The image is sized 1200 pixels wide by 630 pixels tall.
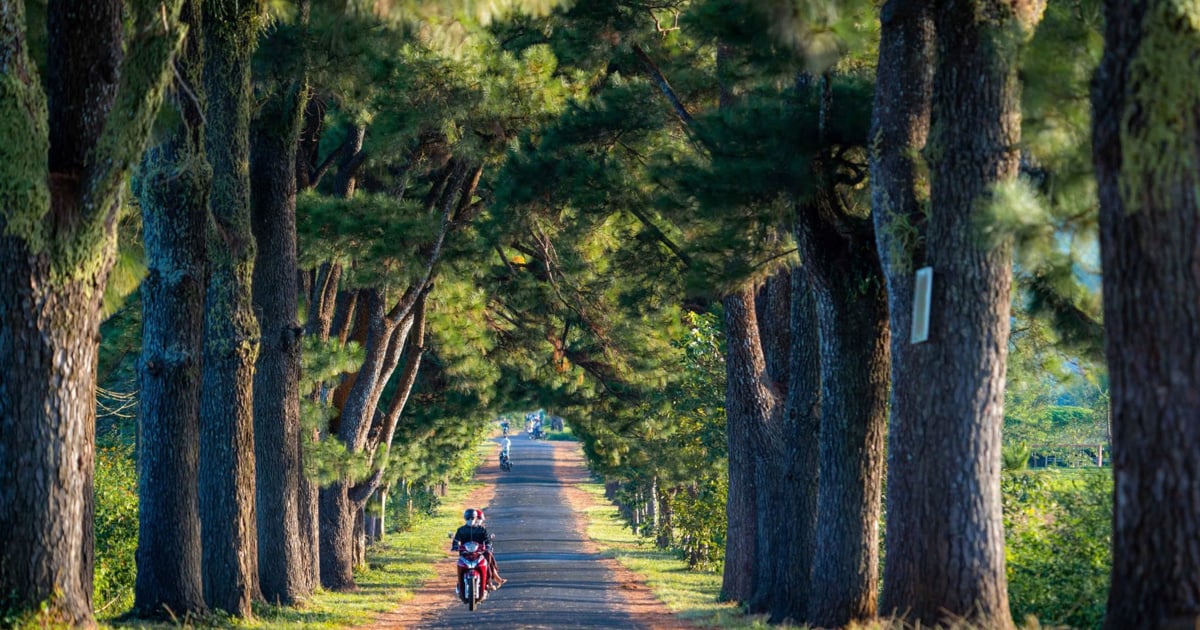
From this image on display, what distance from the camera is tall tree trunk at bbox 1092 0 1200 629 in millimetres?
6465

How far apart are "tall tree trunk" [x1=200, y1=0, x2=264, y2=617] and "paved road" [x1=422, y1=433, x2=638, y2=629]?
3555 millimetres

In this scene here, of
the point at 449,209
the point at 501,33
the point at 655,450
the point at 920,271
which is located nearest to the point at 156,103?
the point at 920,271

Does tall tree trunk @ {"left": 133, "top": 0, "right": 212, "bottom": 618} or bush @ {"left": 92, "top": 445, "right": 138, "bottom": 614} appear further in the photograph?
bush @ {"left": 92, "top": 445, "right": 138, "bottom": 614}

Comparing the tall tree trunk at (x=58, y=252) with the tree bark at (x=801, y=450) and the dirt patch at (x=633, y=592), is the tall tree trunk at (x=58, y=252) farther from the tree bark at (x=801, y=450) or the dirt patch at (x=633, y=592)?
the dirt patch at (x=633, y=592)

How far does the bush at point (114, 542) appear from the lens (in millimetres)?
19672

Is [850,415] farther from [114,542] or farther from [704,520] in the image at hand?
[704,520]

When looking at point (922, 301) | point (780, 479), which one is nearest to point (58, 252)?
point (922, 301)

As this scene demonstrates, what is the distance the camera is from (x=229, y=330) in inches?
588

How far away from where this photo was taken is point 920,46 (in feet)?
37.5

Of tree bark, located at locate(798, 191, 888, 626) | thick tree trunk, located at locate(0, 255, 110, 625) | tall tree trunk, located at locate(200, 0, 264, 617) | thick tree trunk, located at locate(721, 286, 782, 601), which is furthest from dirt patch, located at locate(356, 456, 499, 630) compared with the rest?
thick tree trunk, located at locate(0, 255, 110, 625)

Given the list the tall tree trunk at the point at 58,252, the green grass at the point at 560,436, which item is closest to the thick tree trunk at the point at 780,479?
the tall tree trunk at the point at 58,252

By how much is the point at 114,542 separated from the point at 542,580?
30.9ft

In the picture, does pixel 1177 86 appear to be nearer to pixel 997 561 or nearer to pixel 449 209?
pixel 997 561

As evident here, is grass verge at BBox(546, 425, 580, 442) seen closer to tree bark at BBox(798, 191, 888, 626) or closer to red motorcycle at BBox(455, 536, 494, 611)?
red motorcycle at BBox(455, 536, 494, 611)
